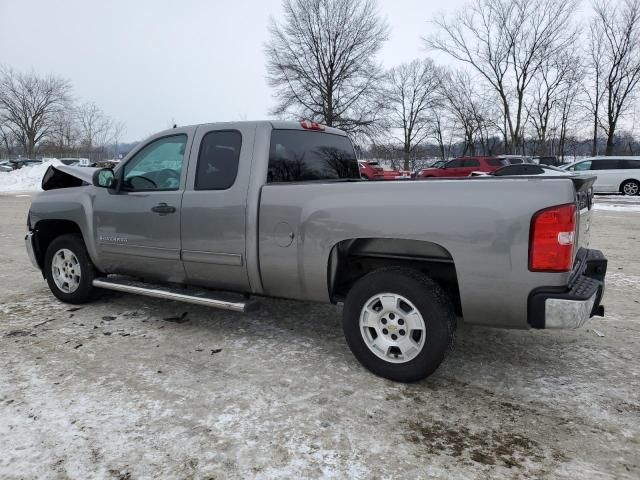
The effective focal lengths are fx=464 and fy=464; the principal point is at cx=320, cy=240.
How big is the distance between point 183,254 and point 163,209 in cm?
44

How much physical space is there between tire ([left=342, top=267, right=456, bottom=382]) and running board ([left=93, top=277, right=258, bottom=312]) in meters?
0.91

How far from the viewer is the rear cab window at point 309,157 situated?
3789mm

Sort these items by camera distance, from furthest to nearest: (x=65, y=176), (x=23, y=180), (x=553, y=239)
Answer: (x=23, y=180)
(x=65, y=176)
(x=553, y=239)

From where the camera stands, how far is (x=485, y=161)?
23344 millimetres

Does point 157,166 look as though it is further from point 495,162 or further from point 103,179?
point 495,162

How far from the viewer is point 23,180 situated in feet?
96.9

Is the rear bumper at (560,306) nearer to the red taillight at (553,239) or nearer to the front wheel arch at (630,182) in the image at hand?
the red taillight at (553,239)

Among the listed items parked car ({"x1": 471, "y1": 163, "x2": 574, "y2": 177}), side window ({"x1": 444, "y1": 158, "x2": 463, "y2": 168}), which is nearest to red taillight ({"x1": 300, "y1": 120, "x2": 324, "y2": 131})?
parked car ({"x1": 471, "y1": 163, "x2": 574, "y2": 177})

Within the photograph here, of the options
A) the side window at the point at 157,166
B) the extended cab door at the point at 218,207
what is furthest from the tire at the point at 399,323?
the side window at the point at 157,166

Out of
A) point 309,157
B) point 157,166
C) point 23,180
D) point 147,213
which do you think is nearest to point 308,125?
point 309,157

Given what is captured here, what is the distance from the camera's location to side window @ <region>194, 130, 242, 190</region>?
12.4 ft

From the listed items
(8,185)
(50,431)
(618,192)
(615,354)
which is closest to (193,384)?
(50,431)

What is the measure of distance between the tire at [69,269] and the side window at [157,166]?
0.97 meters

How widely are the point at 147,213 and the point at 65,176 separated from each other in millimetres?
1759
